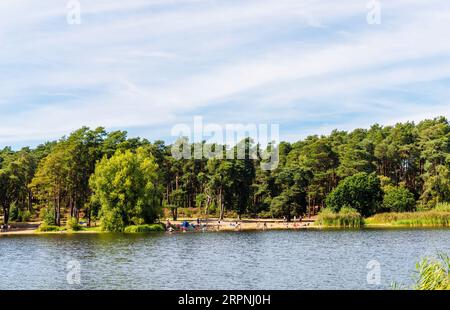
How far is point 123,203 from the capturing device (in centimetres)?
6825

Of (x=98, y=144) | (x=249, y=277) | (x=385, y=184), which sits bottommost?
(x=249, y=277)

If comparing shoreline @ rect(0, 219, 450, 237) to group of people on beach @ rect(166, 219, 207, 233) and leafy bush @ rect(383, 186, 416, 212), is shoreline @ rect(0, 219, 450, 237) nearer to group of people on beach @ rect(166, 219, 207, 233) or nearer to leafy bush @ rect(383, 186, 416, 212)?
group of people on beach @ rect(166, 219, 207, 233)

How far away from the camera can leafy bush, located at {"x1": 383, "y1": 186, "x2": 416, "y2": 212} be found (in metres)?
78.4

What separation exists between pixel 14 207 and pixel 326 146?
5217 cm

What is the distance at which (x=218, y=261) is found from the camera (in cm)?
3628

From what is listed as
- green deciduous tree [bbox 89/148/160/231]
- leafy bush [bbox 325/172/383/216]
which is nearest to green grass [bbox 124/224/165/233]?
green deciduous tree [bbox 89/148/160/231]

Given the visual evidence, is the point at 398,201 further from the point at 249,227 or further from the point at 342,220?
the point at 249,227

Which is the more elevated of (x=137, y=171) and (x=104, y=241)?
(x=137, y=171)

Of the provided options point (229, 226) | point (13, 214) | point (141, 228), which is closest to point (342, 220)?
point (229, 226)

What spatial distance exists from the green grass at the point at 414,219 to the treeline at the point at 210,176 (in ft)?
13.9

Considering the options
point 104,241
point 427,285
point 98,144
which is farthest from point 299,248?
point 98,144

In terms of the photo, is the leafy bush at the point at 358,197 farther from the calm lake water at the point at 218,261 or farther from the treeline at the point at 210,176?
the calm lake water at the point at 218,261

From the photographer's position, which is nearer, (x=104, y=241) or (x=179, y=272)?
(x=179, y=272)
